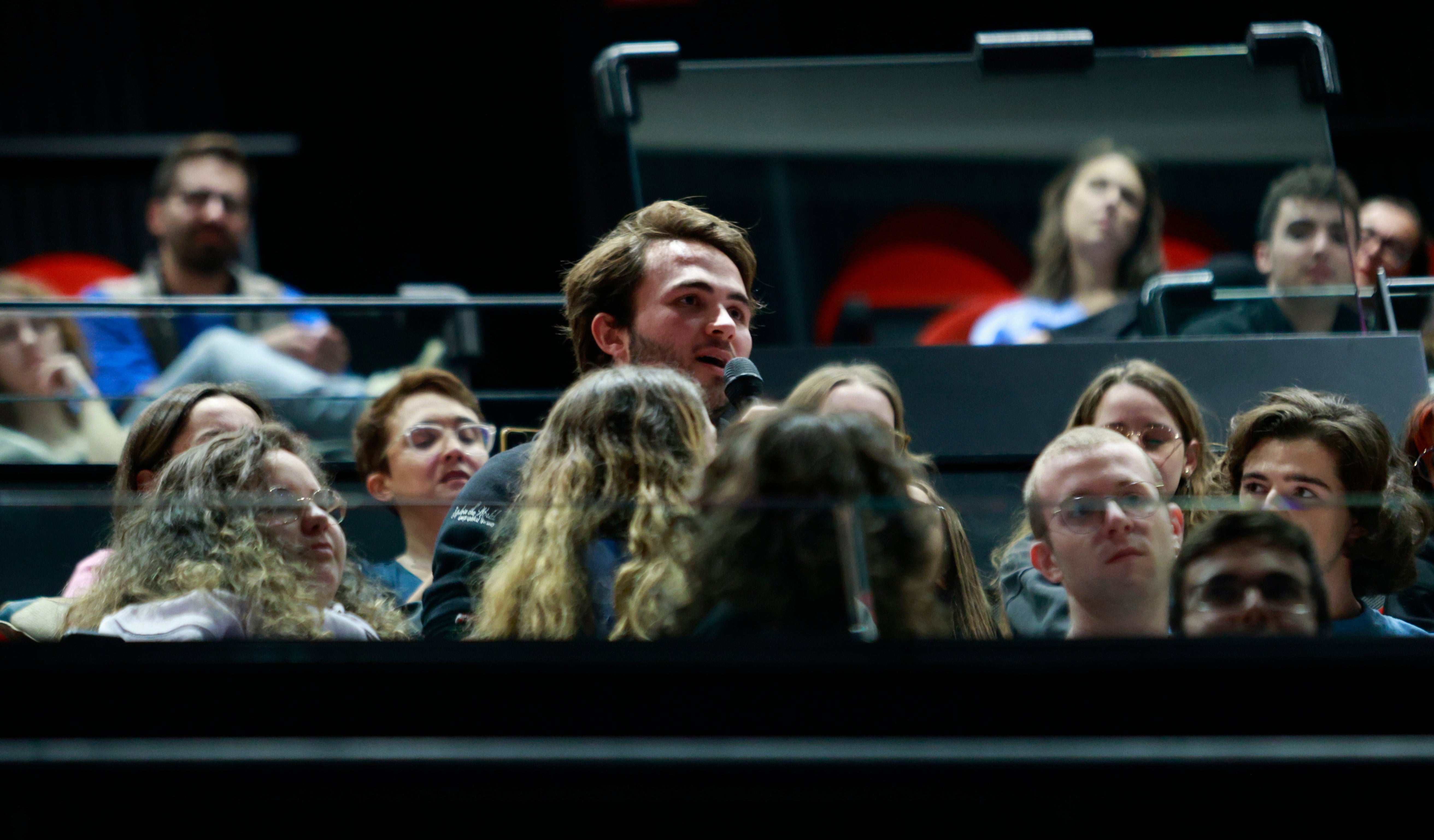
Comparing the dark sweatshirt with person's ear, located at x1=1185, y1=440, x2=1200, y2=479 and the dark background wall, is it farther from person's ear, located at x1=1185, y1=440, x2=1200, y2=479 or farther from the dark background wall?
the dark background wall

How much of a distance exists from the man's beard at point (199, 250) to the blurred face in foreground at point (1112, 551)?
2.96 meters

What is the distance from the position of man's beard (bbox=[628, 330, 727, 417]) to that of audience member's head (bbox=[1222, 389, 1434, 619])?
84 centimetres

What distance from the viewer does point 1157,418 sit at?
105 inches

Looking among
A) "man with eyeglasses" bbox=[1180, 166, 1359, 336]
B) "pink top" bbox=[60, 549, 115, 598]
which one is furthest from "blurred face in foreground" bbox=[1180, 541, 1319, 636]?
"man with eyeglasses" bbox=[1180, 166, 1359, 336]

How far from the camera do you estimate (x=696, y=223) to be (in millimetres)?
2783

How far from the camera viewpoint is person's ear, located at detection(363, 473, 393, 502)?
2967mm

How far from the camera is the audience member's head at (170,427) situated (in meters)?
2.44

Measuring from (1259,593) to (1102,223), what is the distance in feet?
7.20

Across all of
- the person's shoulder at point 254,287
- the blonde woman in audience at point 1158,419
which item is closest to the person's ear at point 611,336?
the blonde woman in audience at point 1158,419

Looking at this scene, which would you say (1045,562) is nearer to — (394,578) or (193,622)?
(394,578)

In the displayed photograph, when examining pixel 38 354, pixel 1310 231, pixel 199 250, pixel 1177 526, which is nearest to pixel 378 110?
pixel 199 250

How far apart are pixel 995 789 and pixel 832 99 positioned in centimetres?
248

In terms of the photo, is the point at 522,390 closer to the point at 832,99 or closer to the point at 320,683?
the point at 832,99

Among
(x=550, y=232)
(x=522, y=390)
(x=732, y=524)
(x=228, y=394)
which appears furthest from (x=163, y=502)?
(x=550, y=232)
